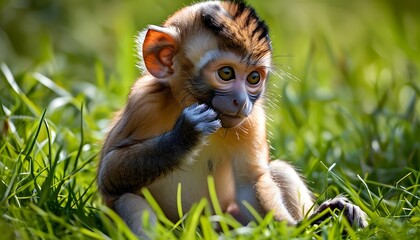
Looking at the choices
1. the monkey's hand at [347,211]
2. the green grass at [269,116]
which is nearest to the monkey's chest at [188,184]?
the green grass at [269,116]

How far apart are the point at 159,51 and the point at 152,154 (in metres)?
0.85

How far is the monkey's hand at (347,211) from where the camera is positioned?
593 cm

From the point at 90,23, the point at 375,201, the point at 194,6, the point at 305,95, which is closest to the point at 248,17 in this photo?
→ the point at 194,6

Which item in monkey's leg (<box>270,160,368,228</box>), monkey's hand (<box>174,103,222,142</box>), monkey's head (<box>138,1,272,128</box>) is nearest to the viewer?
monkey's hand (<box>174,103,222,142</box>)

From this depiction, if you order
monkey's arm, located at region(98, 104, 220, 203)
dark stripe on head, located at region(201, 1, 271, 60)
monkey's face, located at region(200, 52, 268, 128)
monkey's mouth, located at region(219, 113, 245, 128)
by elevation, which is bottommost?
monkey's arm, located at region(98, 104, 220, 203)

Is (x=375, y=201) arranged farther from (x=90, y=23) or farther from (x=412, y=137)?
(x=90, y=23)

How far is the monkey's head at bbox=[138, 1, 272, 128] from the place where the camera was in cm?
607

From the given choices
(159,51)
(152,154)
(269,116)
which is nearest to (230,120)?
(152,154)

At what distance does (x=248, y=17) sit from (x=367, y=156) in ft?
7.67

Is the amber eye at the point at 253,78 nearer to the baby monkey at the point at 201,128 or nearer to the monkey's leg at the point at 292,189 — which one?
the baby monkey at the point at 201,128

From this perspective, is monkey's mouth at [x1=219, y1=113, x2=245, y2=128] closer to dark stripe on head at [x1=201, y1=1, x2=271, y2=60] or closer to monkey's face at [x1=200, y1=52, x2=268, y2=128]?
monkey's face at [x1=200, y1=52, x2=268, y2=128]

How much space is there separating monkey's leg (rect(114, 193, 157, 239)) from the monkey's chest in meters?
0.35

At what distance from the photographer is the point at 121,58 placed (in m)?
10.1

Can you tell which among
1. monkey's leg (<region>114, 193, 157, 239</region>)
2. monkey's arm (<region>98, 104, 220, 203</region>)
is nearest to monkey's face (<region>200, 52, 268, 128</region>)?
monkey's arm (<region>98, 104, 220, 203</region>)
